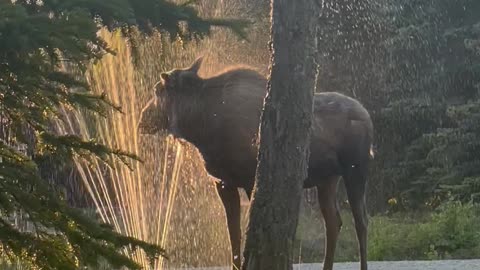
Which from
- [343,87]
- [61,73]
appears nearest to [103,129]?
[61,73]

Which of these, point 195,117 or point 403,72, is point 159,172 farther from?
point 403,72

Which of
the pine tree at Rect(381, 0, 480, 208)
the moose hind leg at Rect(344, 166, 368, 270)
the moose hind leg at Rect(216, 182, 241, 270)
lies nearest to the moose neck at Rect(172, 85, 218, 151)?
the moose hind leg at Rect(216, 182, 241, 270)

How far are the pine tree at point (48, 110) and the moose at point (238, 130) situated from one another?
2479 mm

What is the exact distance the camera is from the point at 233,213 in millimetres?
7816

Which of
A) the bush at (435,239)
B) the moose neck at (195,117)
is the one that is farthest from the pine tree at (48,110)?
the bush at (435,239)

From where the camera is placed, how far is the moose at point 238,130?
7500 mm

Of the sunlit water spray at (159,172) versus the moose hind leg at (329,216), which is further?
the sunlit water spray at (159,172)

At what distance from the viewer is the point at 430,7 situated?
802 inches

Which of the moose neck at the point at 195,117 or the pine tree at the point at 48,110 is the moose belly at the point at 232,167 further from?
the pine tree at the point at 48,110

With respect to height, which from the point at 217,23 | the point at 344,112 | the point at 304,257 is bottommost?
the point at 304,257

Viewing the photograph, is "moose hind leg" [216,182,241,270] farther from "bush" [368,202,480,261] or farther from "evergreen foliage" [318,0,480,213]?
"evergreen foliage" [318,0,480,213]

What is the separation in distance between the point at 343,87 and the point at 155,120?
41.2ft

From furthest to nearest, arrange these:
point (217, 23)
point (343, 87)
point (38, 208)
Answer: point (343, 87) → point (217, 23) → point (38, 208)

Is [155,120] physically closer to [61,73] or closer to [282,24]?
[282,24]
